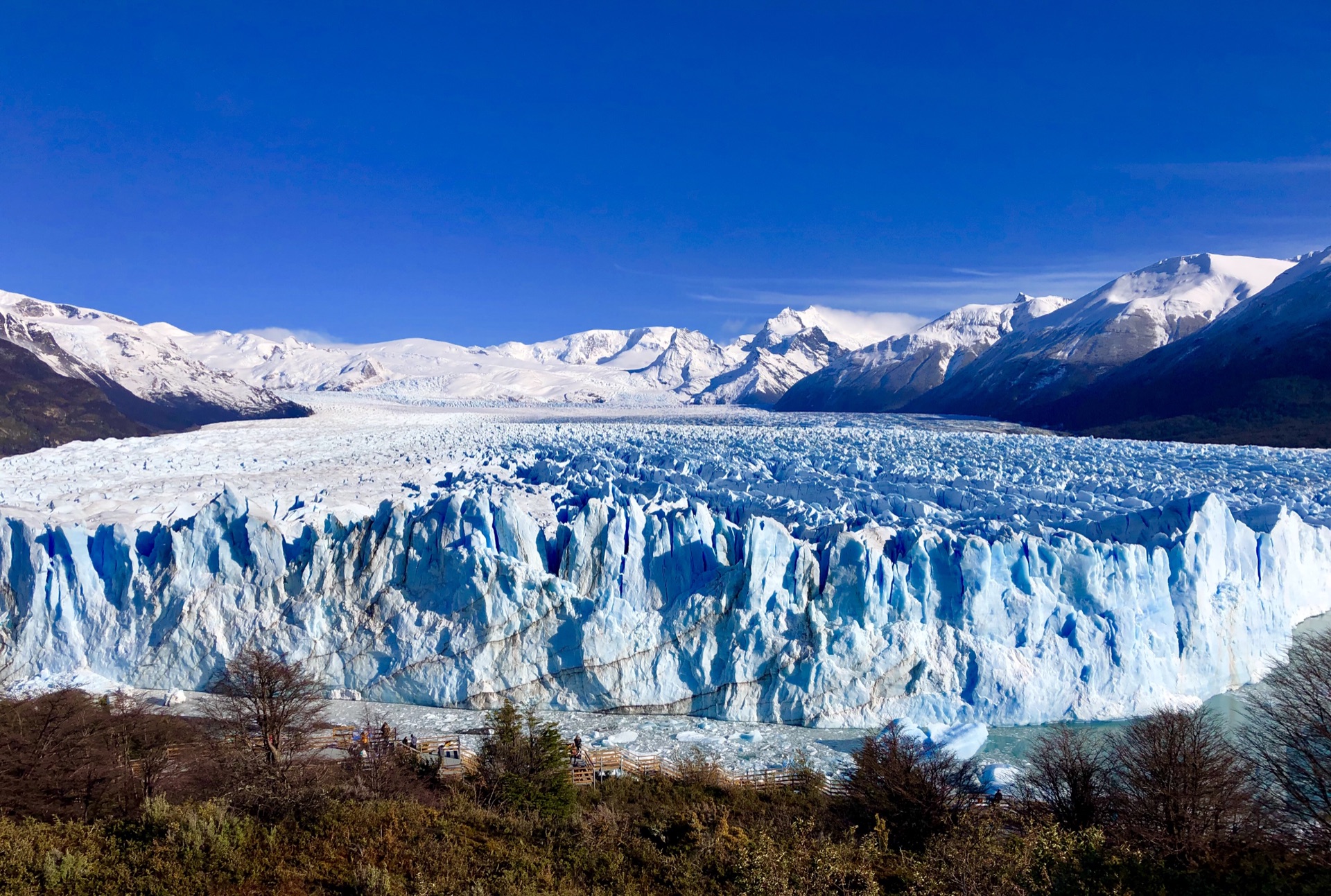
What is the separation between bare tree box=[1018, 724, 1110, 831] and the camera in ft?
31.5

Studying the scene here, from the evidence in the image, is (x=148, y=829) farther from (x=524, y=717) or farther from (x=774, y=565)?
(x=774, y=565)

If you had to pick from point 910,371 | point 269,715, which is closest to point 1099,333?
point 910,371

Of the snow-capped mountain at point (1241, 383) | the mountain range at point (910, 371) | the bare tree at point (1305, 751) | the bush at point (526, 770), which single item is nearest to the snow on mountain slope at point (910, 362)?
the mountain range at point (910, 371)

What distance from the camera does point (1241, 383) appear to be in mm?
60219

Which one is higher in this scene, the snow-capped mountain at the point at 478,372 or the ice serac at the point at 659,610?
the snow-capped mountain at the point at 478,372

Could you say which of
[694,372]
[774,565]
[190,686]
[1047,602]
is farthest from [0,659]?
[694,372]

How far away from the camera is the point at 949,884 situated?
7176 mm

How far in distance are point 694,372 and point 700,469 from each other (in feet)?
519

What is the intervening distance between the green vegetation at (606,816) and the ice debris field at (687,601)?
235 centimetres

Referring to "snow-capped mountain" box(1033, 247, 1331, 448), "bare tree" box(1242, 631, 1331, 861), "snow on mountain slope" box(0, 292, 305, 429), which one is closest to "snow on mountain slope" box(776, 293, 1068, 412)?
"snow-capped mountain" box(1033, 247, 1331, 448)

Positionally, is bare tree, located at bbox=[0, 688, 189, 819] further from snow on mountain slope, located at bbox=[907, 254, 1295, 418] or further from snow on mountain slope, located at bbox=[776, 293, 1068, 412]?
snow on mountain slope, located at bbox=[776, 293, 1068, 412]

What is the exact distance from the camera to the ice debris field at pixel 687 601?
14.1 meters

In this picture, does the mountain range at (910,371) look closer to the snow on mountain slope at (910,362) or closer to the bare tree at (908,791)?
the snow on mountain slope at (910,362)

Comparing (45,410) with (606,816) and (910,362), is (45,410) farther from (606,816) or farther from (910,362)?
(910,362)
